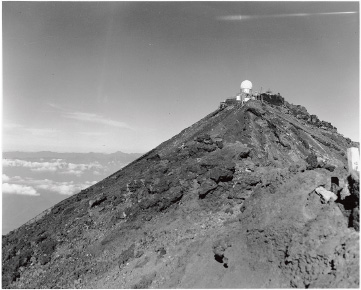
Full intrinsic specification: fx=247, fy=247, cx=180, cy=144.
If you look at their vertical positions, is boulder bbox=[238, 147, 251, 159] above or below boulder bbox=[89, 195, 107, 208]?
above

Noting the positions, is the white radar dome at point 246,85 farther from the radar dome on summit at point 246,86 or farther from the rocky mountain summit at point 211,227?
the rocky mountain summit at point 211,227

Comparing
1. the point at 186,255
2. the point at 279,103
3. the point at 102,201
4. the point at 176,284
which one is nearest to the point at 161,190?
the point at 102,201

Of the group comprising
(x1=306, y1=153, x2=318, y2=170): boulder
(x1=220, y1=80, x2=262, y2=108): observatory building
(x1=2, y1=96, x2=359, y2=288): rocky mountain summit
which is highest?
(x1=220, y1=80, x2=262, y2=108): observatory building

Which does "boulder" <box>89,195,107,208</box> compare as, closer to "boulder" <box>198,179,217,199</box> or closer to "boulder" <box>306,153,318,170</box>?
"boulder" <box>198,179,217,199</box>

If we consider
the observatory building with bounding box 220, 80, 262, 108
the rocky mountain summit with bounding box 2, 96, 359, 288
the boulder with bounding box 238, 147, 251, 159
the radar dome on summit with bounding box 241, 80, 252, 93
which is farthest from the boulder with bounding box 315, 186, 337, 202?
the radar dome on summit with bounding box 241, 80, 252, 93

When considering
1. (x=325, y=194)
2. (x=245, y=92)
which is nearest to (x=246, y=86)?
(x=245, y=92)

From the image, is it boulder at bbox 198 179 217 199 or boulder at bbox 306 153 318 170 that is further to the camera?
boulder at bbox 198 179 217 199

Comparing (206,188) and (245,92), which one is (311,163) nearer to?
(206,188)

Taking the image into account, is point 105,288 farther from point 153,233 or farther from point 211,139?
point 211,139
